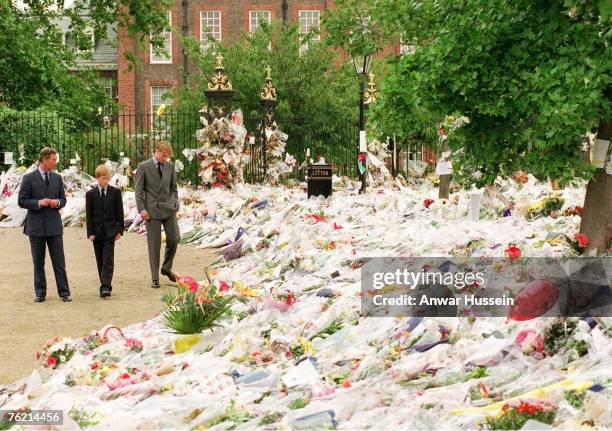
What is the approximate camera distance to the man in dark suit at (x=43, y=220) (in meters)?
12.3

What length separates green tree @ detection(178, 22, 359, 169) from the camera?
120 ft

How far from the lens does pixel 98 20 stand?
33.4 metres

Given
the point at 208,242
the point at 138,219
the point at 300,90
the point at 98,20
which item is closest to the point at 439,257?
the point at 208,242

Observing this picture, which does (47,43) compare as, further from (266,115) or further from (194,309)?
(194,309)

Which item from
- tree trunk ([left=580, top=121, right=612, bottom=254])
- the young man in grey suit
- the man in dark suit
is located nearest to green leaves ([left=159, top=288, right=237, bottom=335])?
the man in dark suit

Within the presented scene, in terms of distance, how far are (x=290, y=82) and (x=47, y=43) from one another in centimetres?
883

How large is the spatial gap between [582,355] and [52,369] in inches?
160

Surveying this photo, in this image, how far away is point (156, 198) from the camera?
13.7 metres

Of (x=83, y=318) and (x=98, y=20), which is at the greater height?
(x=98, y=20)

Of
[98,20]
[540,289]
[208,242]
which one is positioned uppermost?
[98,20]

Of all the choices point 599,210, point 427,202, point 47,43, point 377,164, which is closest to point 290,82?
point 47,43

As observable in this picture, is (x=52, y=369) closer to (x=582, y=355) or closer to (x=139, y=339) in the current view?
(x=139, y=339)

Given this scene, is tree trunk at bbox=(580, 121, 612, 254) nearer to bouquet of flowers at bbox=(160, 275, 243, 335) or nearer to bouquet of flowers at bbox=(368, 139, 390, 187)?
bouquet of flowers at bbox=(160, 275, 243, 335)

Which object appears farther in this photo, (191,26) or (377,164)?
(191,26)
